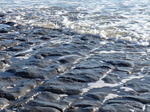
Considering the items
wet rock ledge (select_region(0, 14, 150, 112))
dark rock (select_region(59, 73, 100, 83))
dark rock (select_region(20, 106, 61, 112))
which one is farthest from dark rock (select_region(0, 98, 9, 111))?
dark rock (select_region(59, 73, 100, 83))

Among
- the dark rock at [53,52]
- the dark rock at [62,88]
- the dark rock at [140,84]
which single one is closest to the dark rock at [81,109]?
the dark rock at [62,88]

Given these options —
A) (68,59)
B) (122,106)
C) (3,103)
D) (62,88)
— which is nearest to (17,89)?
(3,103)

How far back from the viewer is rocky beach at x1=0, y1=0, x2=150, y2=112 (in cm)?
409

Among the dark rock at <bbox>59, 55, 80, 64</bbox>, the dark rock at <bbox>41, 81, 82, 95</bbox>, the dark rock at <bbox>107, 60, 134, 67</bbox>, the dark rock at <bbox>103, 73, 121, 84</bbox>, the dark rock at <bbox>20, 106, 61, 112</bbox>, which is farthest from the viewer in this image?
the dark rock at <bbox>59, 55, 80, 64</bbox>

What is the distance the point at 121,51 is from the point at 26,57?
235 centimetres

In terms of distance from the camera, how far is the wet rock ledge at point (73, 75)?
408cm

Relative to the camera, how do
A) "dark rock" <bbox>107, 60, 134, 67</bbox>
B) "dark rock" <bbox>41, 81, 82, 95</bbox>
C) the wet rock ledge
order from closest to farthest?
1. the wet rock ledge
2. "dark rock" <bbox>41, 81, 82, 95</bbox>
3. "dark rock" <bbox>107, 60, 134, 67</bbox>

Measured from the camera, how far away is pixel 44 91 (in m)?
4.53

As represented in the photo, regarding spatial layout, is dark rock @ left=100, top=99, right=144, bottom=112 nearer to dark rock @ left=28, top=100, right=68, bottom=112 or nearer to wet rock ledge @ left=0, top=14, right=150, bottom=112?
wet rock ledge @ left=0, top=14, right=150, bottom=112

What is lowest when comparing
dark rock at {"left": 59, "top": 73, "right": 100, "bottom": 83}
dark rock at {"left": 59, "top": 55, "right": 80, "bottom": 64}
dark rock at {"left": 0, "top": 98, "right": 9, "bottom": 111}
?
dark rock at {"left": 0, "top": 98, "right": 9, "bottom": 111}

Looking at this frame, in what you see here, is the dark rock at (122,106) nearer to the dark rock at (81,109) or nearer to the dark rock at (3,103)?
the dark rock at (81,109)

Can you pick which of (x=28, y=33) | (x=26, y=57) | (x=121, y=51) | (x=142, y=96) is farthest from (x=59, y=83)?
(x=28, y=33)

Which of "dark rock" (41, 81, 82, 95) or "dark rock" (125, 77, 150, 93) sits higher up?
"dark rock" (41, 81, 82, 95)

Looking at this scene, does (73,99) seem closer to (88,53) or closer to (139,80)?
(139,80)
